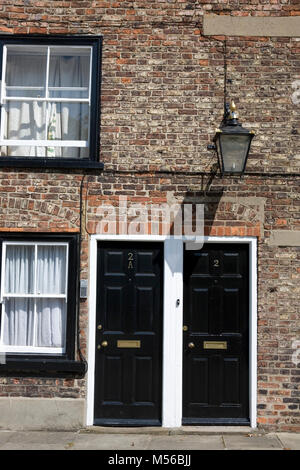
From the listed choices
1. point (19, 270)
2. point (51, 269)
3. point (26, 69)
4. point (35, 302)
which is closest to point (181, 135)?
point (26, 69)

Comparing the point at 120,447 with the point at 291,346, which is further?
the point at 291,346

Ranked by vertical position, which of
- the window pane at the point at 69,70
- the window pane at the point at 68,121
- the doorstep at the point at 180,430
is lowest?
the doorstep at the point at 180,430

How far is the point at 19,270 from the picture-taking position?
7238mm

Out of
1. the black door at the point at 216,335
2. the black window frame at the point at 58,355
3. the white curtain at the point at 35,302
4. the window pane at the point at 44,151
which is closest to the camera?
the black window frame at the point at 58,355

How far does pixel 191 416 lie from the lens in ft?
23.2

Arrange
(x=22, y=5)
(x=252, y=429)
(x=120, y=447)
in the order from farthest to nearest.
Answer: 1. (x=22, y=5)
2. (x=252, y=429)
3. (x=120, y=447)

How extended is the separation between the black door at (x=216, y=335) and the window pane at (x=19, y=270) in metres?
2.10

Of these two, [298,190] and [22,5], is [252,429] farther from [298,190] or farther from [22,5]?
[22,5]

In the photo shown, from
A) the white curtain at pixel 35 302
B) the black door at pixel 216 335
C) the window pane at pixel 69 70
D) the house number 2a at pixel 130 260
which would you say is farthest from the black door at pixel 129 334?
the window pane at pixel 69 70

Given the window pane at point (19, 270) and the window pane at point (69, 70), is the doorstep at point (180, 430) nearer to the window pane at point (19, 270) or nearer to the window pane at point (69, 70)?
the window pane at point (19, 270)

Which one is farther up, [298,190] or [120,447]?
[298,190]

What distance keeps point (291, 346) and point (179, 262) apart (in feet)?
5.95

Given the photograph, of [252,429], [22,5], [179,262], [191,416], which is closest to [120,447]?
[191,416]

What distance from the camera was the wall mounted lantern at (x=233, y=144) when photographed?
6.68 m
